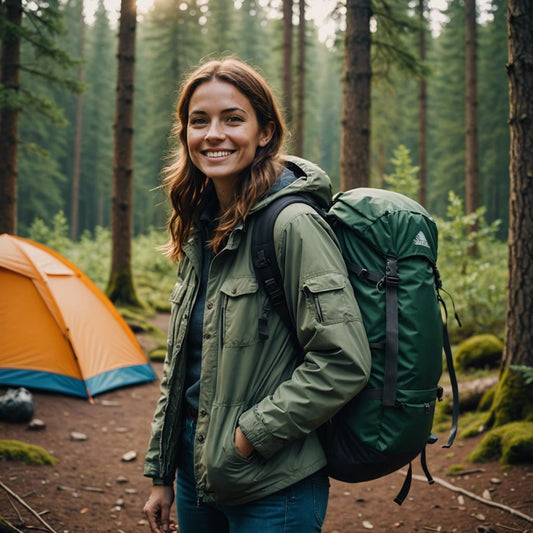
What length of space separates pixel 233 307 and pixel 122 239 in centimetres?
974

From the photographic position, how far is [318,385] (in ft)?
5.25

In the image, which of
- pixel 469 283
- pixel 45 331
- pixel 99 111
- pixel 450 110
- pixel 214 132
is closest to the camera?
pixel 214 132

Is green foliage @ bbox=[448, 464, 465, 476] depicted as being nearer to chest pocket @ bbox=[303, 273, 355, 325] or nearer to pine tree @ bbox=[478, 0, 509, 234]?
chest pocket @ bbox=[303, 273, 355, 325]

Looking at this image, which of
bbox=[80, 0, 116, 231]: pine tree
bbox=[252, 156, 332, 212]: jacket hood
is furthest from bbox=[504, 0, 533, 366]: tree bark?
bbox=[80, 0, 116, 231]: pine tree

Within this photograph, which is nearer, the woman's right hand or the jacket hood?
the jacket hood

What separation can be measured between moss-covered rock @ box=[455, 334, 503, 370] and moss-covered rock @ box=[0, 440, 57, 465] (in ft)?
18.1

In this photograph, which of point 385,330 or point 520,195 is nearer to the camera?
point 385,330

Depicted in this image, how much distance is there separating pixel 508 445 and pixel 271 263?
3.94 meters

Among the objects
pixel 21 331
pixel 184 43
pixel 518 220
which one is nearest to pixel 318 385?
pixel 518 220

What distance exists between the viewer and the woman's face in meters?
1.95

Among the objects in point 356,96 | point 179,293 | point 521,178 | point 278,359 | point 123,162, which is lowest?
point 278,359

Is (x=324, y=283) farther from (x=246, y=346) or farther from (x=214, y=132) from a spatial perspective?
(x=214, y=132)

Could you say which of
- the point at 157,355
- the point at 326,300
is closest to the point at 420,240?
the point at 326,300

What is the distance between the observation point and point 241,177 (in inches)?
79.4
